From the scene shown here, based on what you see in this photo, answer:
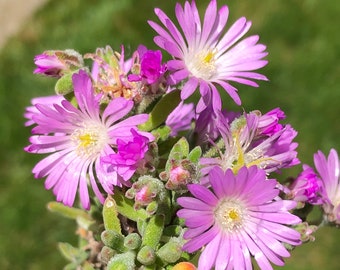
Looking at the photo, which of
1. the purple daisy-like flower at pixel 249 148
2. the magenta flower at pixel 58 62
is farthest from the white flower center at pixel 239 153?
the magenta flower at pixel 58 62

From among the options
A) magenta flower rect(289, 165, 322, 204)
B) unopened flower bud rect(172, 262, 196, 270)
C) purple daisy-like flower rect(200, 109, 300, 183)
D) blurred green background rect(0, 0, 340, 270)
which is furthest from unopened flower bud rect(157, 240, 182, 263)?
blurred green background rect(0, 0, 340, 270)

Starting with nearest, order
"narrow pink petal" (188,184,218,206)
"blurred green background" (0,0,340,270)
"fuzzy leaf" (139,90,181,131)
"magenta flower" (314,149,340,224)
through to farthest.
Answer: "narrow pink petal" (188,184,218,206) → "fuzzy leaf" (139,90,181,131) → "magenta flower" (314,149,340,224) → "blurred green background" (0,0,340,270)

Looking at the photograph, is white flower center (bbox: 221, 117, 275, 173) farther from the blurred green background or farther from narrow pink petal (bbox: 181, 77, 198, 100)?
the blurred green background

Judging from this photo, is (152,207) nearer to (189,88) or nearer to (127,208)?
(127,208)

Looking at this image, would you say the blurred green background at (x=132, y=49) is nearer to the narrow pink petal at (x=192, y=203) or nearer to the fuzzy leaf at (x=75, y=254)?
the fuzzy leaf at (x=75, y=254)

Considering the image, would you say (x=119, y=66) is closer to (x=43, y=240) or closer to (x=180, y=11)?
(x=180, y=11)

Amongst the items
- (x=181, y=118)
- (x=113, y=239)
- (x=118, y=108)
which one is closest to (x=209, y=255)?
(x=113, y=239)
